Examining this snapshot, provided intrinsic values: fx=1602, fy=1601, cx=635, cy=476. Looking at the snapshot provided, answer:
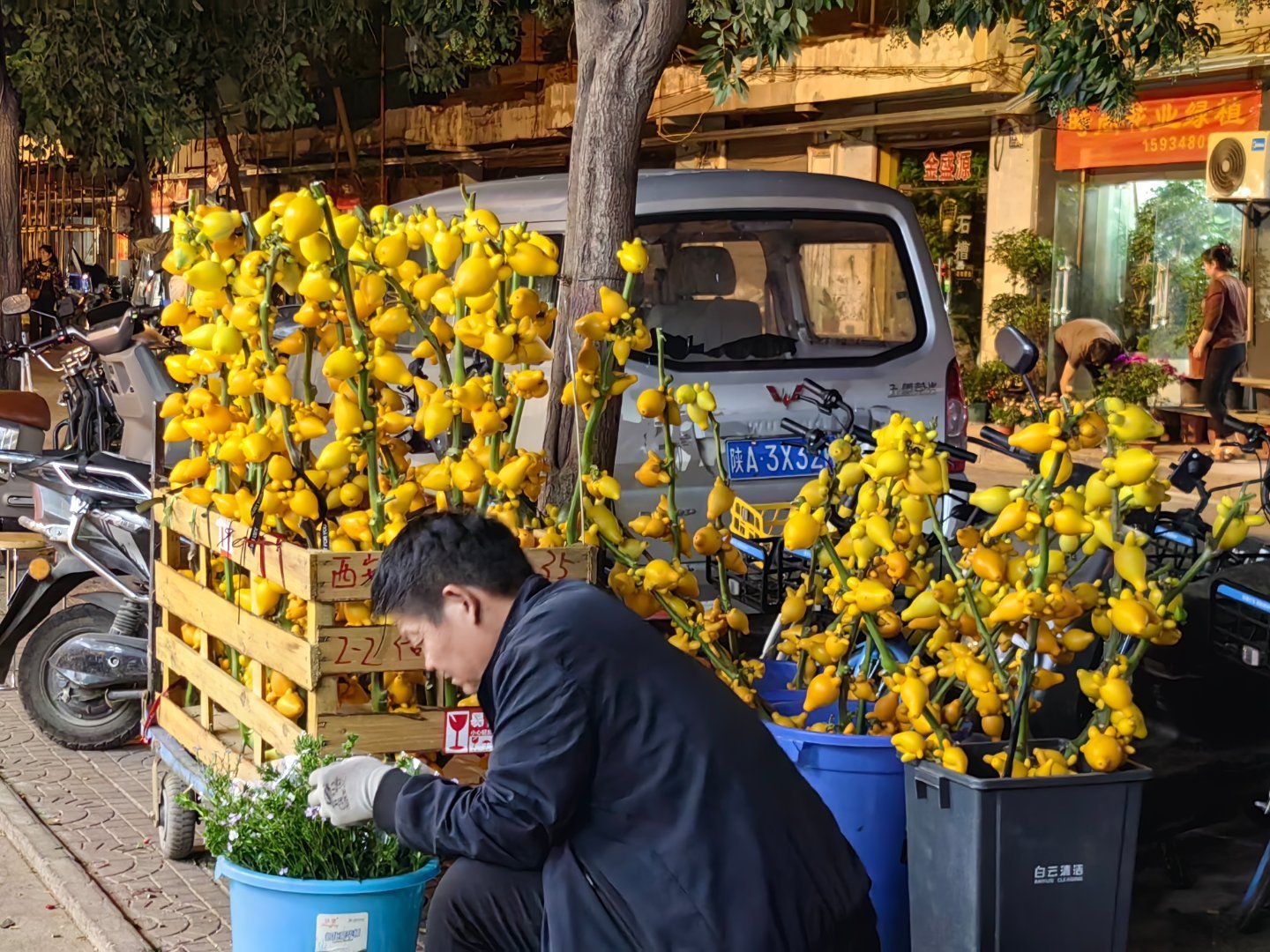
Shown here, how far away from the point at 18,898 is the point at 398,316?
219cm

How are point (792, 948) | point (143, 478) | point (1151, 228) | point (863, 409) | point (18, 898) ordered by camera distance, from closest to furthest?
point (792, 948) → point (18, 898) → point (143, 478) → point (863, 409) → point (1151, 228)

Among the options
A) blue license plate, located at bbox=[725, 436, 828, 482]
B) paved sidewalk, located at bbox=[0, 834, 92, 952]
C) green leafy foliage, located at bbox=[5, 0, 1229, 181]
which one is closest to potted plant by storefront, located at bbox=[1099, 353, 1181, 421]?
green leafy foliage, located at bbox=[5, 0, 1229, 181]

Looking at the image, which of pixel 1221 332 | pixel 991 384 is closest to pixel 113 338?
pixel 1221 332

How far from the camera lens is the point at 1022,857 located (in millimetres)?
3225

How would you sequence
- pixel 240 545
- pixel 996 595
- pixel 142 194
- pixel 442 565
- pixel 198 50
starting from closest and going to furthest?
pixel 442 565 → pixel 996 595 → pixel 240 545 → pixel 198 50 → pixel 142 194

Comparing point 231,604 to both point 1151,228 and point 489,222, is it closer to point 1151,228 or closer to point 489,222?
point 489,222

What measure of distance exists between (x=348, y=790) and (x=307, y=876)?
0.44m

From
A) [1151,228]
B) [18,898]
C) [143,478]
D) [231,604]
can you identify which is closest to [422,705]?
[231,604]

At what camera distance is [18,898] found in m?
4.72

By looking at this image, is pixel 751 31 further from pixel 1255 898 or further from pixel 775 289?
pixel 1255 898

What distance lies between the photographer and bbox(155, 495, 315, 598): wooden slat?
3.83 meters

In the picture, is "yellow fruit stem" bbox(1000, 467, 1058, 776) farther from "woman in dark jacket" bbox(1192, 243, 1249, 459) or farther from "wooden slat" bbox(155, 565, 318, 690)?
"woman in dark jacket" bbox(1192, 243, 1249, 459)

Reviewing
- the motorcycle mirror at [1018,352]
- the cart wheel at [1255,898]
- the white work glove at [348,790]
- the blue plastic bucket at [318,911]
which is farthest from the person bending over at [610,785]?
the motorcycle mirror at [1018,352]

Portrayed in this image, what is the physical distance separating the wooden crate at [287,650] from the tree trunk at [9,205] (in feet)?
25.9
